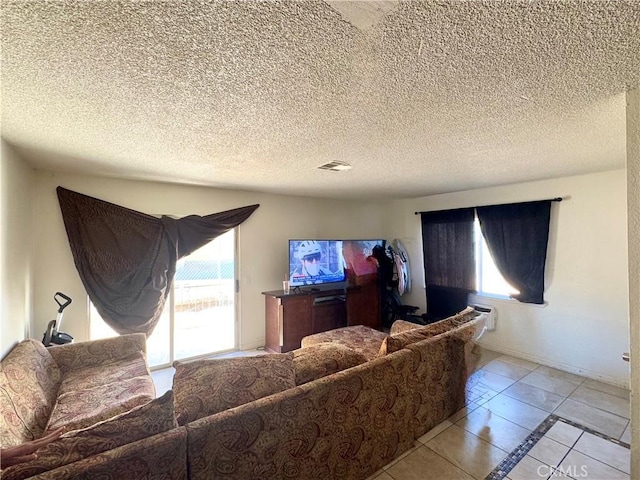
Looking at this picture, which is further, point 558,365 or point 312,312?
point 312,312

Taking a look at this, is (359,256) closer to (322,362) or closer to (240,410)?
(322,362)

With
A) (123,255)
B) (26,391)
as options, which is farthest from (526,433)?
(123,255)

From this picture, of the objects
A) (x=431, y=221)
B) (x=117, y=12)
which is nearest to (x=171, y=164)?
(x=117, y=12)

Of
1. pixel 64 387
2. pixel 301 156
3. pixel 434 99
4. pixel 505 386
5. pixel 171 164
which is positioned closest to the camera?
pixel 434 99

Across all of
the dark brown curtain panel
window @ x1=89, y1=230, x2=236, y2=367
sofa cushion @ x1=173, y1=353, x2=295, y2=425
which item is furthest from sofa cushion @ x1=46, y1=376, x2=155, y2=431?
window @ x1=89, y1=230, x2=236, y2=367

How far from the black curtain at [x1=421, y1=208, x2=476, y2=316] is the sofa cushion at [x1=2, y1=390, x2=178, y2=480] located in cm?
404

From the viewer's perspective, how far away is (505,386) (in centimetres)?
294

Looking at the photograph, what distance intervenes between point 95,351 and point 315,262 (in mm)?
2662

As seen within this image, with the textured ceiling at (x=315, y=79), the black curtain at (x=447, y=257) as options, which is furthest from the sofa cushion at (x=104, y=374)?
the black curtain at (x=447, y=257)

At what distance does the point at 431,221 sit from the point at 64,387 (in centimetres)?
468

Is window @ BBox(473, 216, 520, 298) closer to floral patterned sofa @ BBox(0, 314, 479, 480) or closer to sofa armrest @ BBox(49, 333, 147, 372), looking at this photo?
floral patterned sofa @ BBox(0, 314, 479, 480)

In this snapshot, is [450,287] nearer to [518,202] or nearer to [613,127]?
[518,202]

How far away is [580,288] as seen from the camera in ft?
10.4

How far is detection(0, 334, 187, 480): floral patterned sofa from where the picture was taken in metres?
1.00
